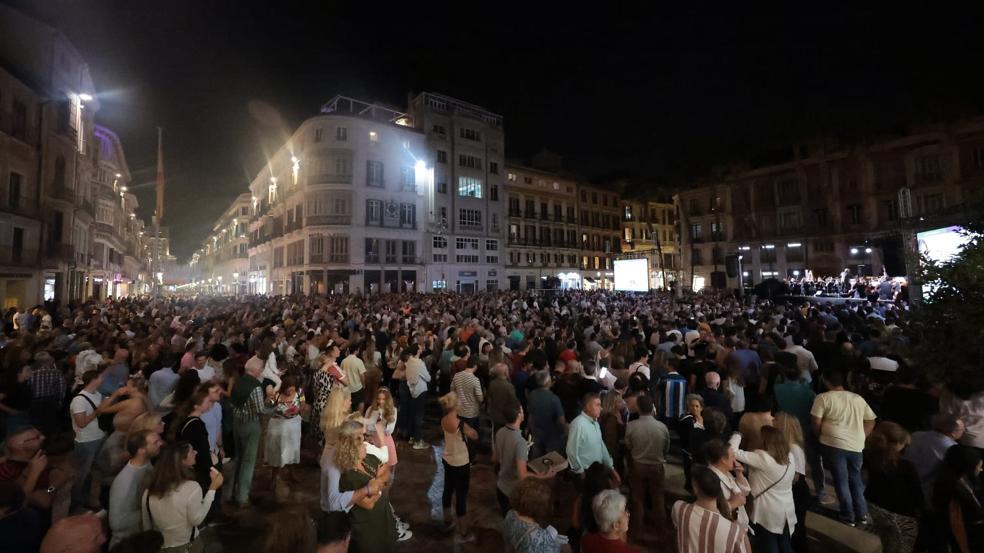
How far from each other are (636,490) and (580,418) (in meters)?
1.38

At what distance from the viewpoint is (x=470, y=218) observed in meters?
45.8

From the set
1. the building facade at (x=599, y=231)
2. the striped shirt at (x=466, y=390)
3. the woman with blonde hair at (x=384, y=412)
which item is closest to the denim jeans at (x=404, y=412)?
the striped shirt at (x=466, y=390)

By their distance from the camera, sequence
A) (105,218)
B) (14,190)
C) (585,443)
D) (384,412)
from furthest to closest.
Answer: (105,218) → (14,190) → (384,412) → (585,443)

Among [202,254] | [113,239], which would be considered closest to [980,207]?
[113,239]

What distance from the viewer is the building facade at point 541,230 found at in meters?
51.2

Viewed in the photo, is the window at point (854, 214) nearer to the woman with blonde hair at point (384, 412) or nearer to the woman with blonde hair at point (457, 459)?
the woman with blonde hair at point (457, 459)

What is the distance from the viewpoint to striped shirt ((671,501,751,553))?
104 inches

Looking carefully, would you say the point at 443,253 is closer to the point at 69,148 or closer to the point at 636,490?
the point at 69,148

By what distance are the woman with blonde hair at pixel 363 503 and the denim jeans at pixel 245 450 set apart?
280 cm

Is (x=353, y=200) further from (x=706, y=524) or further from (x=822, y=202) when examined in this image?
(x=822, y=202)

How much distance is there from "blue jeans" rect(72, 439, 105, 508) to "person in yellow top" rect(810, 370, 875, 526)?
26.3 ft

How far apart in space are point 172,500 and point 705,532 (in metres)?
3.62

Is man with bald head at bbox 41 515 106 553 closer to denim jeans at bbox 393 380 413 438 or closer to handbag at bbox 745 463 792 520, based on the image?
handbag at bbox 745 463 792 520

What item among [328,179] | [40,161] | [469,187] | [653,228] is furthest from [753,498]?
[653,228]
